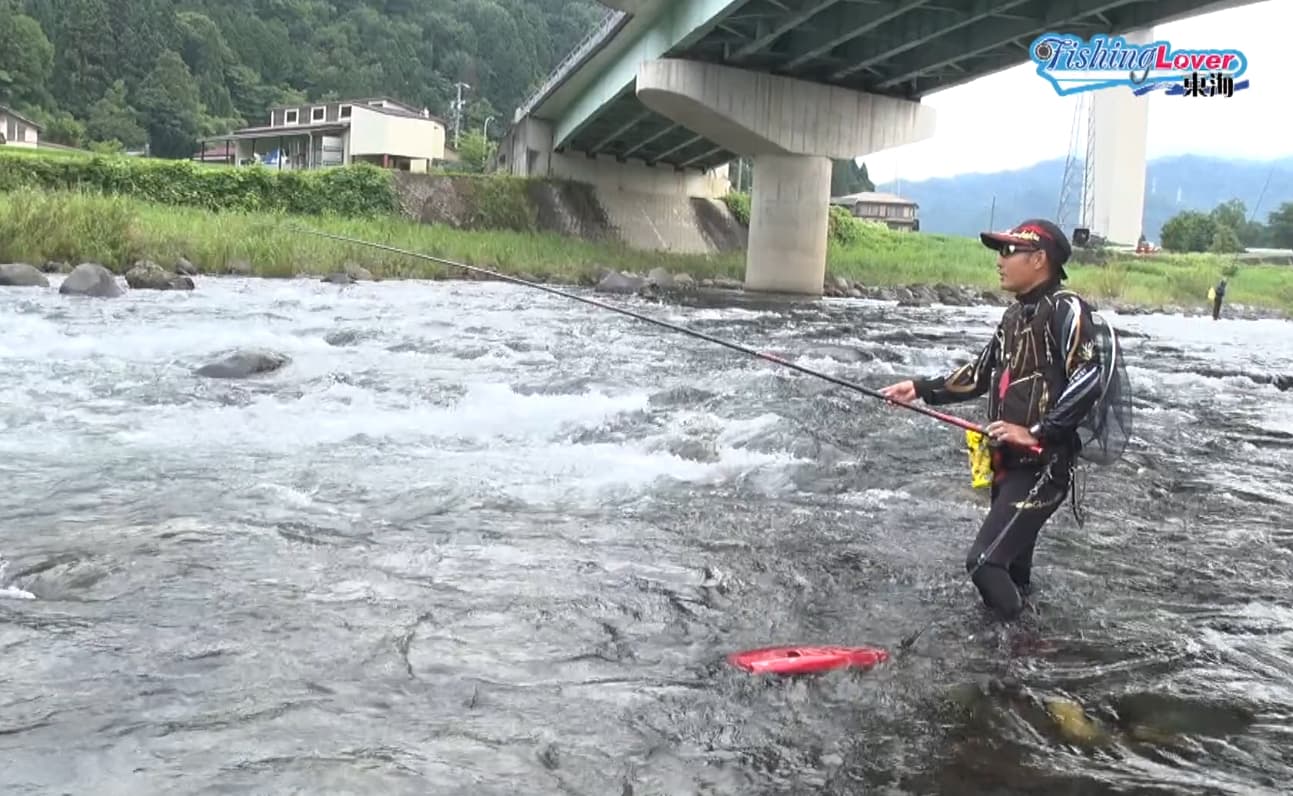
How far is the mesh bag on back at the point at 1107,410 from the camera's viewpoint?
164 inches

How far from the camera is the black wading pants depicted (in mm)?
4301

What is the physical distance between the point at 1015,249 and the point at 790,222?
27.2 metres

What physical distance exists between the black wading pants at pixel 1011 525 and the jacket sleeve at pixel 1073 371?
21 centimetres

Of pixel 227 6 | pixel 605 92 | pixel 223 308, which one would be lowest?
pixel 223 308

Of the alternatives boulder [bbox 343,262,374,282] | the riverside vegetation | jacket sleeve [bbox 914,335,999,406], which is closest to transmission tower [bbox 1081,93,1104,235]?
the riverside vegetation

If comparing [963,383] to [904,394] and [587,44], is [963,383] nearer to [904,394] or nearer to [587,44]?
[904,394]

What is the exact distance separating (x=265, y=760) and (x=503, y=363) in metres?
8.94

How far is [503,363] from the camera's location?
11914mm

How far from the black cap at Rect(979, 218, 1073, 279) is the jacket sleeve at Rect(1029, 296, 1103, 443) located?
0.18 m

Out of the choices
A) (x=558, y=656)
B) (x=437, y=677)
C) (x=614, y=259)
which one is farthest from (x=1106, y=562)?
(x=614, y=259)

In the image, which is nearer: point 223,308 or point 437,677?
point 437,677

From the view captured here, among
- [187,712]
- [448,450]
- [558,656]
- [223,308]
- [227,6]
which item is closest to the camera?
[187,712]

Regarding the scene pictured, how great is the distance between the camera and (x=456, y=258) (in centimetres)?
2627

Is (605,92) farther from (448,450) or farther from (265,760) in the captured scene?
(265,760)
